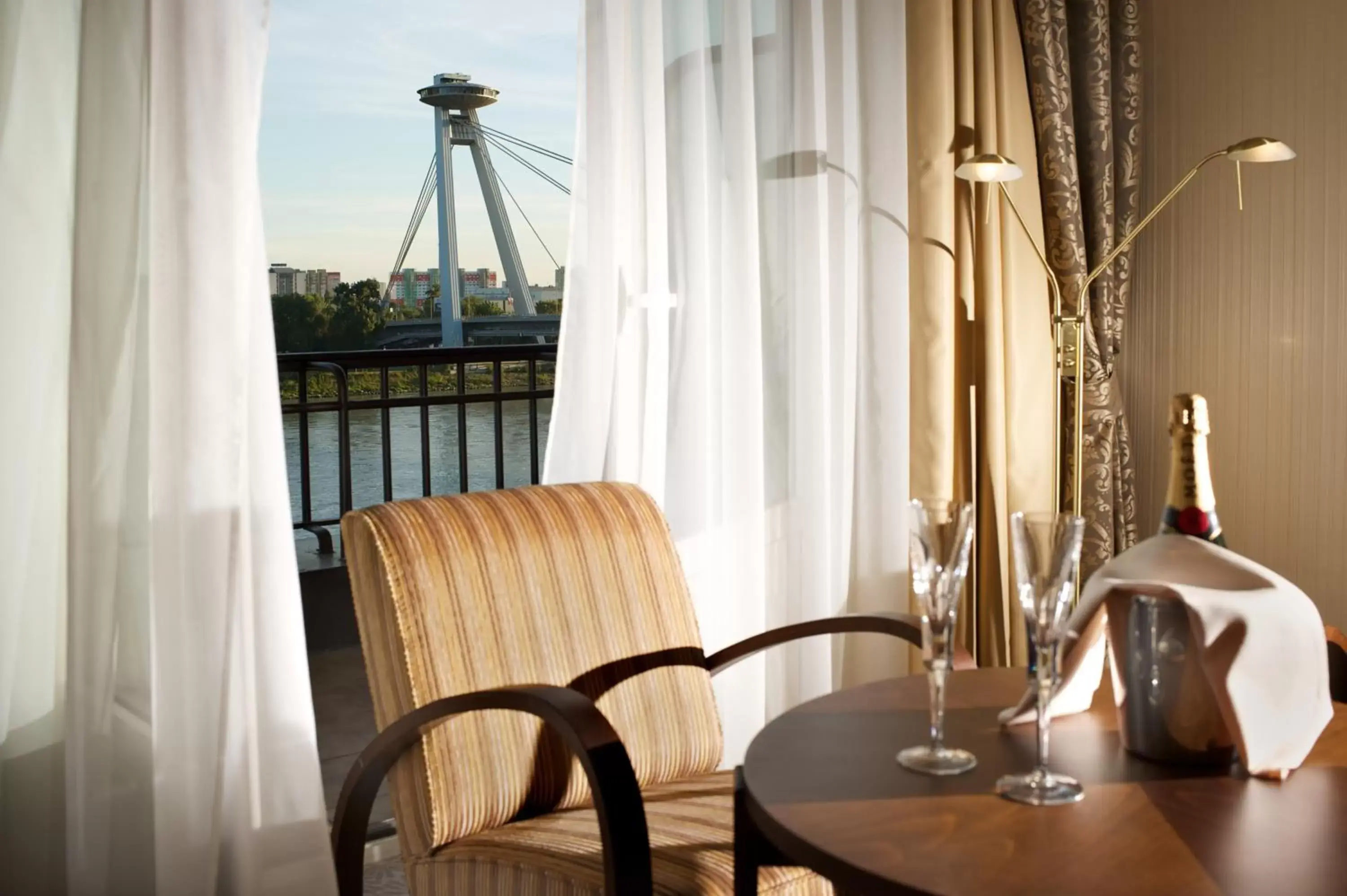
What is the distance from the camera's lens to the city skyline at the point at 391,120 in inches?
274

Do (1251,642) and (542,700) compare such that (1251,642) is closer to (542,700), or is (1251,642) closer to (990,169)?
(542,700)

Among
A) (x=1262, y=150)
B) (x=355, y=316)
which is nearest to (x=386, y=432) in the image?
(x=1262, y=150)

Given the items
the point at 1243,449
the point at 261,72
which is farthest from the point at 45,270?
the point at 1243,449

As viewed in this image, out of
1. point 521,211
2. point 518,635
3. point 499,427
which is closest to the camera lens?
point 518,635

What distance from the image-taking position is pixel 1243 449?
3221 millimetres

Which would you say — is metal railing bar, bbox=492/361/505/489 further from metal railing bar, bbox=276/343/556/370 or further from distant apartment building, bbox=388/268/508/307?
distant apartment building, bbox=388/268/508/307

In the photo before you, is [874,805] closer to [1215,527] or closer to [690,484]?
[1215,527]

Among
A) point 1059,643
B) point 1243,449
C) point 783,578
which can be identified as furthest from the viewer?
point 1243,449

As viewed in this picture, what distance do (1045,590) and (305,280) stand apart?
7319mm

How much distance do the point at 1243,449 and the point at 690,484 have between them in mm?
1544

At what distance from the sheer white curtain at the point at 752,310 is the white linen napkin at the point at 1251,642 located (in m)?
1.39

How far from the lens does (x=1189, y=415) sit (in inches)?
49.6

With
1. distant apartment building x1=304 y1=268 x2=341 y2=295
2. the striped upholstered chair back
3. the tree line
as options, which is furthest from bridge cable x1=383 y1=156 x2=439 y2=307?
the striped upholstered chair back

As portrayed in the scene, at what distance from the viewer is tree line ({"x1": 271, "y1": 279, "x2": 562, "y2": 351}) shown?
8.11 metres
